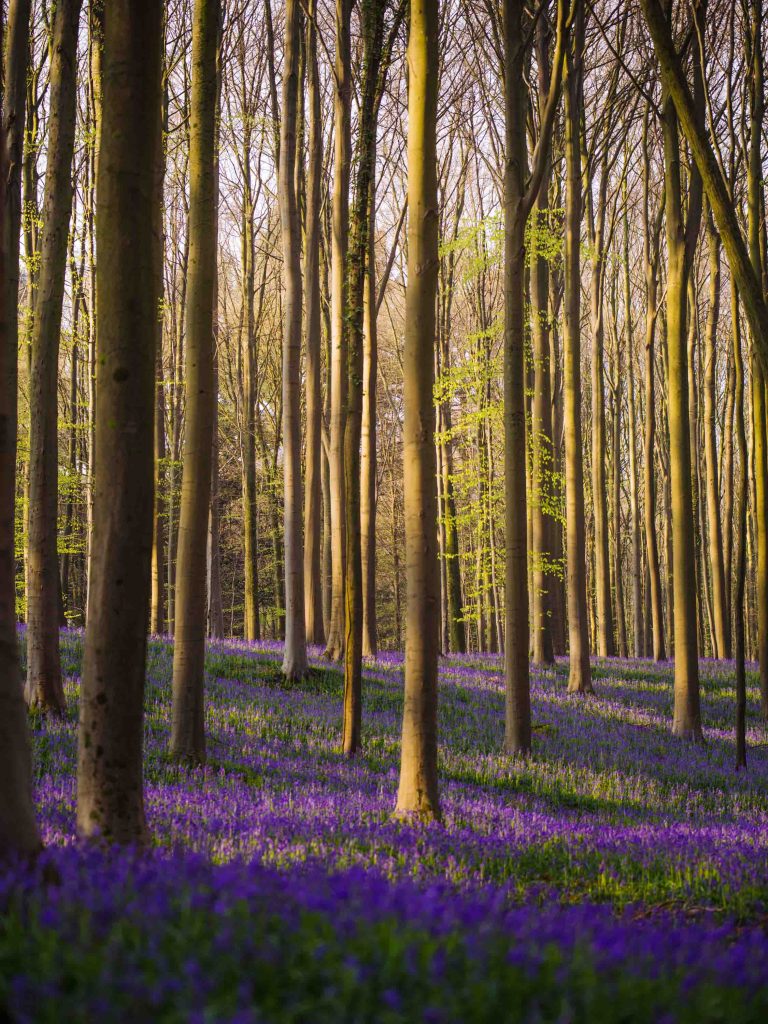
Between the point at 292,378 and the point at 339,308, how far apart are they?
112 inches

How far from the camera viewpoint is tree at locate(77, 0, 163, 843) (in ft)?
13.7

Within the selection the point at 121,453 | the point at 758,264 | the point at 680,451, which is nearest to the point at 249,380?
the point at 680,451

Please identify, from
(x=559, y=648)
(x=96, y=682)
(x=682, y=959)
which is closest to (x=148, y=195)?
(x=96, y=682)

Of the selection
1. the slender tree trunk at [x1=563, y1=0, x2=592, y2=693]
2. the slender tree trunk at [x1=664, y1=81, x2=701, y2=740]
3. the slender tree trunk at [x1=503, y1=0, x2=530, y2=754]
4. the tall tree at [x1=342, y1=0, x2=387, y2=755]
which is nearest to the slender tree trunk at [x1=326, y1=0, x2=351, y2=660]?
the slender tree trunk at [x1=563, y1=0, x2=592, y2=693]

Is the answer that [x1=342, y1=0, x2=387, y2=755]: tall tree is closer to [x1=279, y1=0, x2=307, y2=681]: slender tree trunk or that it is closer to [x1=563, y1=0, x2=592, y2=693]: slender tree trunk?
[x1=279, y1=0, x2=307, y2=681]: slender tree trunk

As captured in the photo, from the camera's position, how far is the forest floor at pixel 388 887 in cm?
226

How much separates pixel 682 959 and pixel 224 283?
29.3 metres

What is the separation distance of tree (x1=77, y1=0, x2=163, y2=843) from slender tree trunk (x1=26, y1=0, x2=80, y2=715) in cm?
521

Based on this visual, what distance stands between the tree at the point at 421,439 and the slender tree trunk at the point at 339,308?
22.5ft

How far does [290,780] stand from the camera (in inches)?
289

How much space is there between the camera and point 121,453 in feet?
13.7

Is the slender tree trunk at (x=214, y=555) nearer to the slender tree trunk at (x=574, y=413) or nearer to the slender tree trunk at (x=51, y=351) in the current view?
the slender tree trunk at (x=574, y=413)

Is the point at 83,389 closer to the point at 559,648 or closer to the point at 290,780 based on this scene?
the point at 559,648

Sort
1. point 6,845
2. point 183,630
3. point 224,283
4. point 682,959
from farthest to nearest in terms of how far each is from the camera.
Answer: point 224,283 → point 183,630 → point 6,845 → point 682,959
